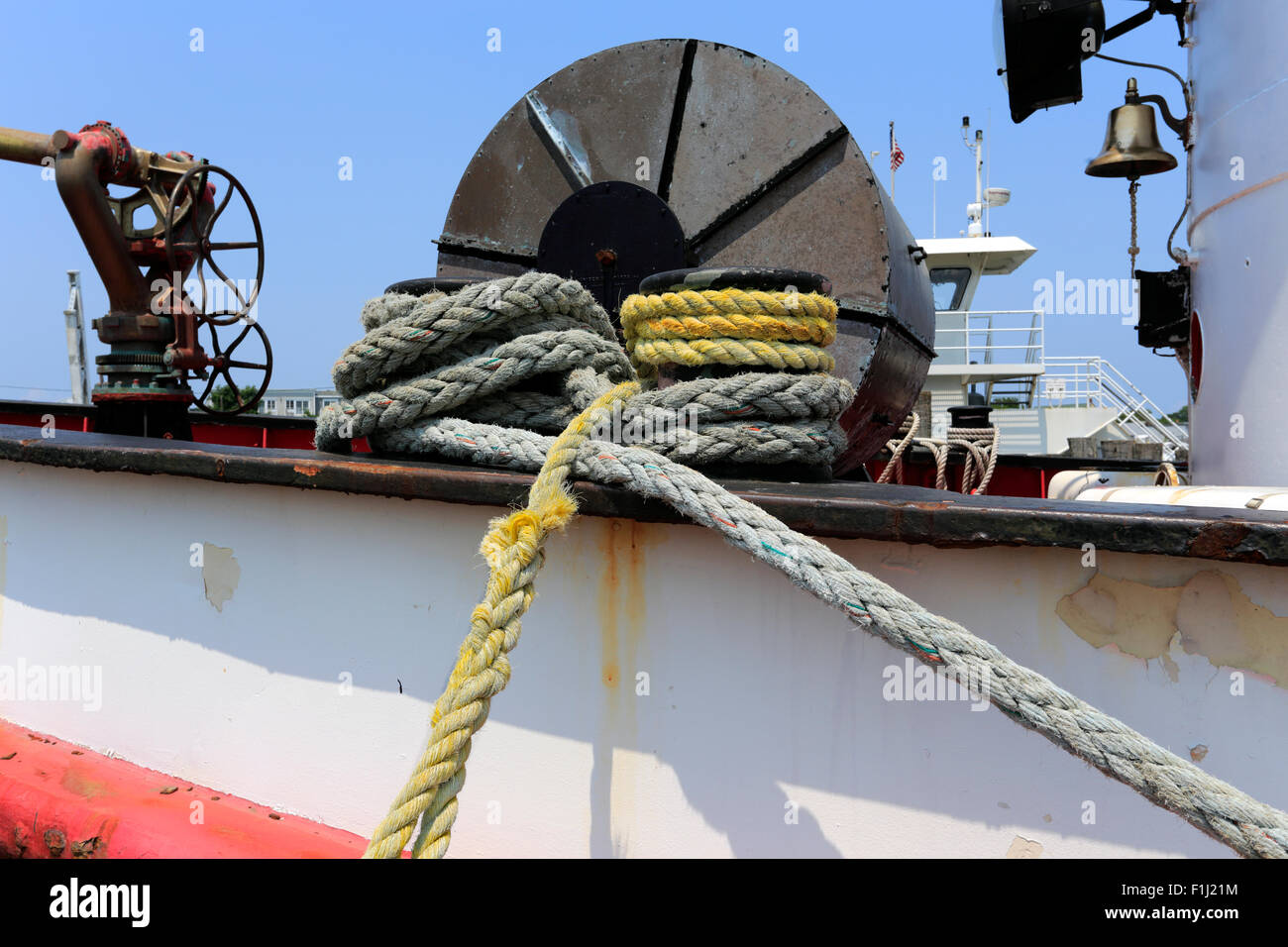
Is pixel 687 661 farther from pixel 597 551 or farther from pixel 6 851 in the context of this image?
pixel 6 851

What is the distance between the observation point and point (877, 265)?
3180 mm

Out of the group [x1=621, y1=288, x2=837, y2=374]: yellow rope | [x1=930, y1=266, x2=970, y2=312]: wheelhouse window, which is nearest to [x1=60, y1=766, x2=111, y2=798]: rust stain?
[x1=621, y1=288, x2=837, y2=374]: yellow rope

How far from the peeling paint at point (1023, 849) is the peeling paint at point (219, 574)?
166cm

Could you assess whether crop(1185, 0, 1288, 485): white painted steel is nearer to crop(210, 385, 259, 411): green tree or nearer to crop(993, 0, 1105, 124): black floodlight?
crop(993, 0, 1105, 124): black floodlight

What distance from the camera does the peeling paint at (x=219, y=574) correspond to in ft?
7.22

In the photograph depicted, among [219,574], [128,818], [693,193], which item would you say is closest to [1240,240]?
[693,193]

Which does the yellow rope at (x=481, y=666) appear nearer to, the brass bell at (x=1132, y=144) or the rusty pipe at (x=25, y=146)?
the brass bell at (x=1132, y=144)

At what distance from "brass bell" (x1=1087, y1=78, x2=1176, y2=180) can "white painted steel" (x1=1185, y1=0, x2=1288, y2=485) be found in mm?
1244

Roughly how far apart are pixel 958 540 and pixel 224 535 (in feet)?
5.21

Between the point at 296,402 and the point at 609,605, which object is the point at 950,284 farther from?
the point at 609,605

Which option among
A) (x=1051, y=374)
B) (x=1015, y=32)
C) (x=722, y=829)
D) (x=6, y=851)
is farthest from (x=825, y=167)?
(x=1051, y=374)

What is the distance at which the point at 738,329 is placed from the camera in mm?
1948

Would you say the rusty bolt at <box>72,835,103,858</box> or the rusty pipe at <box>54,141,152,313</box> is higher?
the rusty pipe at <box>54,141,152,313</box>

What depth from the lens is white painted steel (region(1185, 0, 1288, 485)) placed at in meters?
2.65
